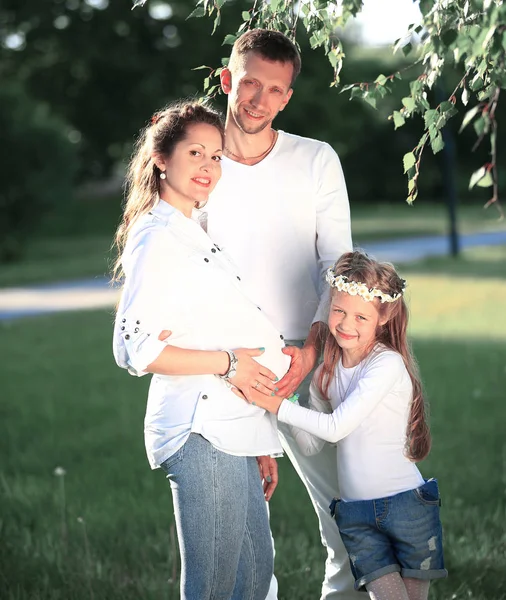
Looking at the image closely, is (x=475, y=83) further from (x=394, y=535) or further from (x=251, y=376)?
(x=394, y=535)

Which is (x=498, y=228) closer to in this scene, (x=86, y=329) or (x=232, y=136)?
(x=86, y=329)

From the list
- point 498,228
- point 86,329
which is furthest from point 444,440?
point 498,228

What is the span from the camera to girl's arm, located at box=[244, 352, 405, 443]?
343 centimetres

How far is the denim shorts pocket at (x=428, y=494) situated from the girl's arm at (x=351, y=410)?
306 millimetres

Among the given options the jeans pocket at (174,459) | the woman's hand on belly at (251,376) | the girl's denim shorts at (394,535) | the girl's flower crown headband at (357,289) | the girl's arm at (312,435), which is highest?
the girl's flower crown headband at (357,289)

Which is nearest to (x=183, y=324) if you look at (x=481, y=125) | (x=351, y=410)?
(x=351, y=410)

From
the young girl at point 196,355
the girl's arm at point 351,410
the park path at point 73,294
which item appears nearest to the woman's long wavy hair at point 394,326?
the girl's arm at point 351,410

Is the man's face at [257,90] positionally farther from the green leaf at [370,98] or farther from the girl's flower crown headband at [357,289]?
the girl's flower crown headband at [357,289]

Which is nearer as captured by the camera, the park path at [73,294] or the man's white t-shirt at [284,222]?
the man's white t-shirt at [284,222]

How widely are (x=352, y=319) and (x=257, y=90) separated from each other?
0.84 m

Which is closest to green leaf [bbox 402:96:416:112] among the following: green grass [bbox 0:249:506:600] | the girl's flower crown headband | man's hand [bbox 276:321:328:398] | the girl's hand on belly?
the girl's flower crown headband

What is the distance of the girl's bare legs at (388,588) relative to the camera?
3490 mm

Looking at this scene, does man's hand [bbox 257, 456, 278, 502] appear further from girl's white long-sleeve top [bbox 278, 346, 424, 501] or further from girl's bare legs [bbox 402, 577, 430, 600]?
girl's bare legs [bbox 402, 577, 430, 600]

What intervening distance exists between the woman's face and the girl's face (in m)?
0.59
